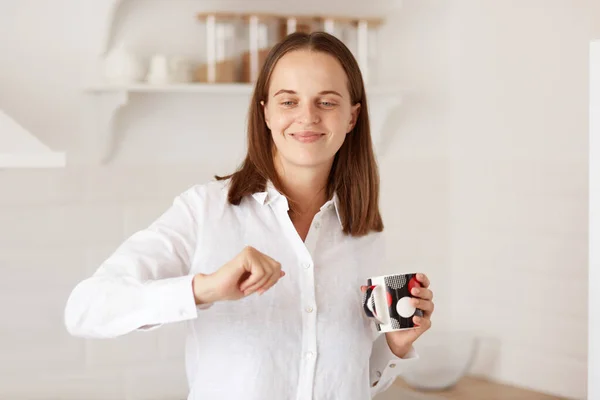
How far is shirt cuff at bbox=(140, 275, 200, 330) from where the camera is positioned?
3.85 feet

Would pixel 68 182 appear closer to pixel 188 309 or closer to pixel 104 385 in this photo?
pixel 104 385

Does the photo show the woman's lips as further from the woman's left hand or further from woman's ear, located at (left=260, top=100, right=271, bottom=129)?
the woman's left hand

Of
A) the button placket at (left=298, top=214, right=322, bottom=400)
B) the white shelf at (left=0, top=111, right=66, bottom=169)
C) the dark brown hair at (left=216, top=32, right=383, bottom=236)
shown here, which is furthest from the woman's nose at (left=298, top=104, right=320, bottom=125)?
the white shelf at (left=0, top=111, right=66, bottom=169)

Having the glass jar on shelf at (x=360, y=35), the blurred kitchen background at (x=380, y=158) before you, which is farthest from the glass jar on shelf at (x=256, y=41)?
the glass jar on shelf at (x=360, y=35)

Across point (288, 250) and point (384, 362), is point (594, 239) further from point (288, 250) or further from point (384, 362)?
point (288, 250)

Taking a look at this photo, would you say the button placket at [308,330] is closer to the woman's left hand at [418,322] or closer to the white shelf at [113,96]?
the woman's left hand at [418,322]

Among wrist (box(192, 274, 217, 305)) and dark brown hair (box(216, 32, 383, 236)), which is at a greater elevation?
dark brown hair (box(216, 32, 383, 236))

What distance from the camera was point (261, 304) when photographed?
4.50ft

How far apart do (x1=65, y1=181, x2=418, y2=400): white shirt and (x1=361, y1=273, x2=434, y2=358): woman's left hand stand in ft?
0.13

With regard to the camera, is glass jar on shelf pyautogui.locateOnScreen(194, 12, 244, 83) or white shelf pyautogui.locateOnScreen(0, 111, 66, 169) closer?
white shelf pyautogui.locateOnScreen(0, 111, 66, 169)

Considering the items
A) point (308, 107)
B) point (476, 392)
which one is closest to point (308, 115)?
point (308, 107)

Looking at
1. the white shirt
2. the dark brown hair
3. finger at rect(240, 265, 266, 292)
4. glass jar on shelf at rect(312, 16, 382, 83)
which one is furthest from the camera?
glass jar on shelf at rect(312, 16, 382, 83)

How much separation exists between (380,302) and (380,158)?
54.8 inches

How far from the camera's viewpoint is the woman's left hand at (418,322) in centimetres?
134
